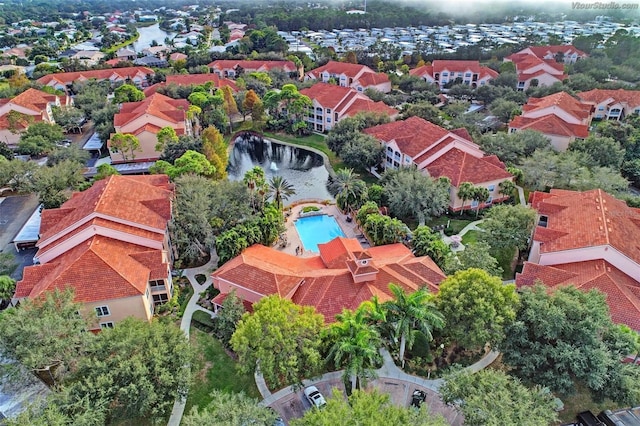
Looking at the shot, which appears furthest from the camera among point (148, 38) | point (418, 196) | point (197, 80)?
point (148, 38)

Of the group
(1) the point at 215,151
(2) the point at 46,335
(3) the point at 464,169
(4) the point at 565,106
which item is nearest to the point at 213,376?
(2) the point at 46,335

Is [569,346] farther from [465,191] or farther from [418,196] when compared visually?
[465,191]

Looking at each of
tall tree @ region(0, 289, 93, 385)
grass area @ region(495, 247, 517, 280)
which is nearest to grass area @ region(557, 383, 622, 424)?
grass area @ region(495, 247, 517, 280)

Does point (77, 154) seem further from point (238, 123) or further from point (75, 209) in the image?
point (238, 123)

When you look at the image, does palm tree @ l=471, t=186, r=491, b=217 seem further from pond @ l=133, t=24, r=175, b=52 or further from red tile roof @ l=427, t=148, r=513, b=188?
pond @ l=133, t=24, r=175, b=52

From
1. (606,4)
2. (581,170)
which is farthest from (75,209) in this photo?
(606,4)
